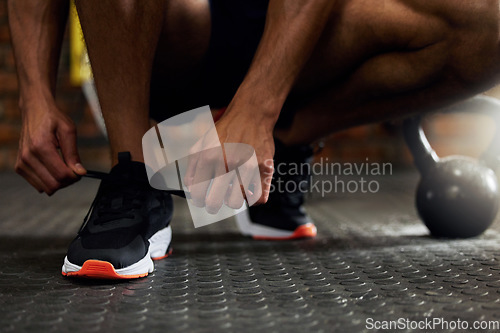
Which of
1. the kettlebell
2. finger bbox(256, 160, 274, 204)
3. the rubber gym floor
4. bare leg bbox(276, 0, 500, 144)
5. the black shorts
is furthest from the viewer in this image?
the kettlebell

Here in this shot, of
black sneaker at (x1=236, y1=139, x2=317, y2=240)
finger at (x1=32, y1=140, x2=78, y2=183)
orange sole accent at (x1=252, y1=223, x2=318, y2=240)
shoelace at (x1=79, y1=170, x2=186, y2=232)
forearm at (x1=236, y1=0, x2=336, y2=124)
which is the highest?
forearm at (x1=236, y1=0, x2=336, y2=124)

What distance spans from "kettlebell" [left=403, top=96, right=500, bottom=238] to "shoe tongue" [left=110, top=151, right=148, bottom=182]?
686mm

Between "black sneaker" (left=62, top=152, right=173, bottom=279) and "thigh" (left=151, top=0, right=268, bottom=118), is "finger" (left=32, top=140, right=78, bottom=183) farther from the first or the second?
"thigh" (left=151, top=0, right=268, bottom=118)

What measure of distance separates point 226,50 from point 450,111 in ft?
1.92

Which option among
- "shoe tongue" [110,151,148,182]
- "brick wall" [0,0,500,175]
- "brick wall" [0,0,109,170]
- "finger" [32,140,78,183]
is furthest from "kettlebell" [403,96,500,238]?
"brick wall" [0,0,109,170]

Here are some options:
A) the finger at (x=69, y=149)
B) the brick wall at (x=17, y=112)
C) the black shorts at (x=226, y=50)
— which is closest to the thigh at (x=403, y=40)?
the black shorts at (x=226, y=50)

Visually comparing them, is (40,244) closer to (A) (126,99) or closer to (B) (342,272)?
(A) (126,99)

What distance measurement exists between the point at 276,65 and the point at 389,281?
1.21 feet

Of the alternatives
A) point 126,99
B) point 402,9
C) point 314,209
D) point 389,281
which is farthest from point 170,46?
point 314,209

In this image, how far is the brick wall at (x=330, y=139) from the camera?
3158 mm

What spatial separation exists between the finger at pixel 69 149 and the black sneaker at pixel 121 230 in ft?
0.15

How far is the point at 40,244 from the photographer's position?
1.04 meters

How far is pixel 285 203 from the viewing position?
1135 mm

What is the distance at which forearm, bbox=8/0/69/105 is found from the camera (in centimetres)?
84
